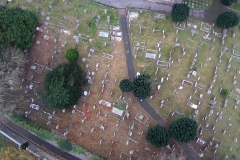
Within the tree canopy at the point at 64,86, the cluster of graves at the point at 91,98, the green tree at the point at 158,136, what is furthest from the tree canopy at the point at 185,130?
the tree canopy at the point at 64,86

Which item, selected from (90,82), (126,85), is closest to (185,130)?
(126,85)

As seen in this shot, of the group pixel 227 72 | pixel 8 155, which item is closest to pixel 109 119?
pixel 8 155

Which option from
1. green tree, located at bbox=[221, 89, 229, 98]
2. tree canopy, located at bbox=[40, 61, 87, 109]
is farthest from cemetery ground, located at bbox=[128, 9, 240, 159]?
tree canopy, located at bbox=[40, 61, 87, 109]

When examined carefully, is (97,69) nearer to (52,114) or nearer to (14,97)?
(52,114)

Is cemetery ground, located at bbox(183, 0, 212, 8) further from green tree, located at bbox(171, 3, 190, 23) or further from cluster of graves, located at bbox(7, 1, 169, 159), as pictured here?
cluster of graves, located at bbox(7, 1, 169, 159)

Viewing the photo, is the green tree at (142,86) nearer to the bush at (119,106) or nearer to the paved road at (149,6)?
the bush at (119,106)

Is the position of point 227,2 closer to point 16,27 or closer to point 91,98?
point 91,98

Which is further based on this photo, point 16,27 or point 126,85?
point 16,27
